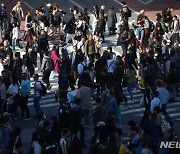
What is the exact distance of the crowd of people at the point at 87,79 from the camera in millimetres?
22016

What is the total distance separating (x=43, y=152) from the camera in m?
21.3

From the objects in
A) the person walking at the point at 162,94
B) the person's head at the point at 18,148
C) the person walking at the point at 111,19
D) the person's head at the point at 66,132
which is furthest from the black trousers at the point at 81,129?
the person walking at the point at 111,19

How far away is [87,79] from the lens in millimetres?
29062

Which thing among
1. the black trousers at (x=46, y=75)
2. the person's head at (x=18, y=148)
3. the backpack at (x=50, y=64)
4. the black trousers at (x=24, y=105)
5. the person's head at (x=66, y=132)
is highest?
the backpack at (x=50, y=64)

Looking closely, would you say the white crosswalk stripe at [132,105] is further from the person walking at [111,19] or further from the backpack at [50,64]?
the person walking at [111,19]

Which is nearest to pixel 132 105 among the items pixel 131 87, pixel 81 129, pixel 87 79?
pixel 131 87

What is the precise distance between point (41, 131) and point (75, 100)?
10.0ft

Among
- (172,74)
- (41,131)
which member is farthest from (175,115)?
(41,131)

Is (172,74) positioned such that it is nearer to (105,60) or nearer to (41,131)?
(105,60)

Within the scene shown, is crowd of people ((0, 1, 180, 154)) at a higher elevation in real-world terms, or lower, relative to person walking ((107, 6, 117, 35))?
lower

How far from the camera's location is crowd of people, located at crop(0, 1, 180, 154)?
22016 millimetres

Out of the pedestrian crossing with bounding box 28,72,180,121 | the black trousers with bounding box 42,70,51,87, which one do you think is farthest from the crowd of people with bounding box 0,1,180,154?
the pedestrian crossing with bounding box 28,72,180,121

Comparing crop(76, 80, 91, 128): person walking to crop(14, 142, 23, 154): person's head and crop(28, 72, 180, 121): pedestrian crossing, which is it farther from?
crop(14, 142, 23, 154): person's head

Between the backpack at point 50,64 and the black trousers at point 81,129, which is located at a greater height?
the backpack at point 50,64
